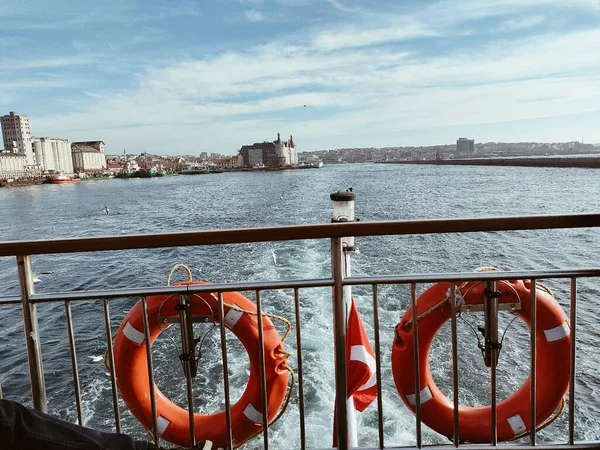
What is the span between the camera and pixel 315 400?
5.36m

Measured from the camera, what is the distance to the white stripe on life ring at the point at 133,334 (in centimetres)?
223

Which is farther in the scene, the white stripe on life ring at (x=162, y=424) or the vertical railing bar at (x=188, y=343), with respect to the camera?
the white stripe on life ring at (x=162, y=424)

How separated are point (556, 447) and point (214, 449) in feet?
4.67

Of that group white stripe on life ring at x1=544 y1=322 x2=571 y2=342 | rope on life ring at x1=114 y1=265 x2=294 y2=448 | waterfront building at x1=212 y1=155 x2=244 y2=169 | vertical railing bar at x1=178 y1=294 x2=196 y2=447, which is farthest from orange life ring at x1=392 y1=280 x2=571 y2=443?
waterfront building at x1=212 y1=155 x2=244 y2=169

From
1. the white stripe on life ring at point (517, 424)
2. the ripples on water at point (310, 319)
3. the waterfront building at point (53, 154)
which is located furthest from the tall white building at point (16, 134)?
the white stripe on life ring at point (517, 424)

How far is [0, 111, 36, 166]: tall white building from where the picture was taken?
12125 centimetres

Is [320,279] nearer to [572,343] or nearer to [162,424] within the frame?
[572,343]

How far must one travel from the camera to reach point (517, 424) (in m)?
2.32

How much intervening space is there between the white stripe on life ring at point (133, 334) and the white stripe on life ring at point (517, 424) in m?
1.71

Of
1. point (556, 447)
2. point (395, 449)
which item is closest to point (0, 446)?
point (395, 449)

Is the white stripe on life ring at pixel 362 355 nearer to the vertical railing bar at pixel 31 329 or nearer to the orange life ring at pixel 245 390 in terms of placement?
the orange life ring at pixel 245 390

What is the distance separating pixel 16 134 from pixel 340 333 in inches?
5544

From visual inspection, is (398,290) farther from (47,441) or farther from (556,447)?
(47,441)

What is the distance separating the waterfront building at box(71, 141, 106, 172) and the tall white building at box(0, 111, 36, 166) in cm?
1637
